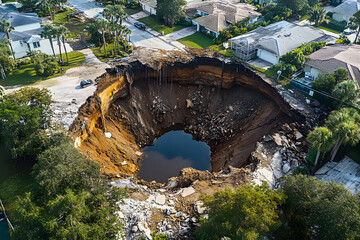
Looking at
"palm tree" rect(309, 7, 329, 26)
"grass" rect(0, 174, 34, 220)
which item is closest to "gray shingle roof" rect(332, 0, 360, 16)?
"palm tree" rect(309, 7, 329, 26)

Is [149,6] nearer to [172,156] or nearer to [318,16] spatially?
[318,16]

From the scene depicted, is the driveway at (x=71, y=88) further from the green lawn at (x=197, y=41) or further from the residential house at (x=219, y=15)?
the residential house at (x=219, y=15)

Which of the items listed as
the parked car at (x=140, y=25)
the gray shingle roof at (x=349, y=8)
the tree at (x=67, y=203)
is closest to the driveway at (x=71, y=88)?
the tree at (x=67, y=203)

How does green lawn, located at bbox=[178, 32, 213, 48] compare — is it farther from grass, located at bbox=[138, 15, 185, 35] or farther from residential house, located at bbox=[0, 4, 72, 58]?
residential house, located at bbox=[0, 4, 72, 58]

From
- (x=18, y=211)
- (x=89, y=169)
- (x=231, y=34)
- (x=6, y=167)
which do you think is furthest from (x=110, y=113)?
(x=231, y=34)

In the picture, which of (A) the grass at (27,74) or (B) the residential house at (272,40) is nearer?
(A) the grass at (27,74)

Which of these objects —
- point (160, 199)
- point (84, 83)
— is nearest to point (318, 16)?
point (84, 83)
